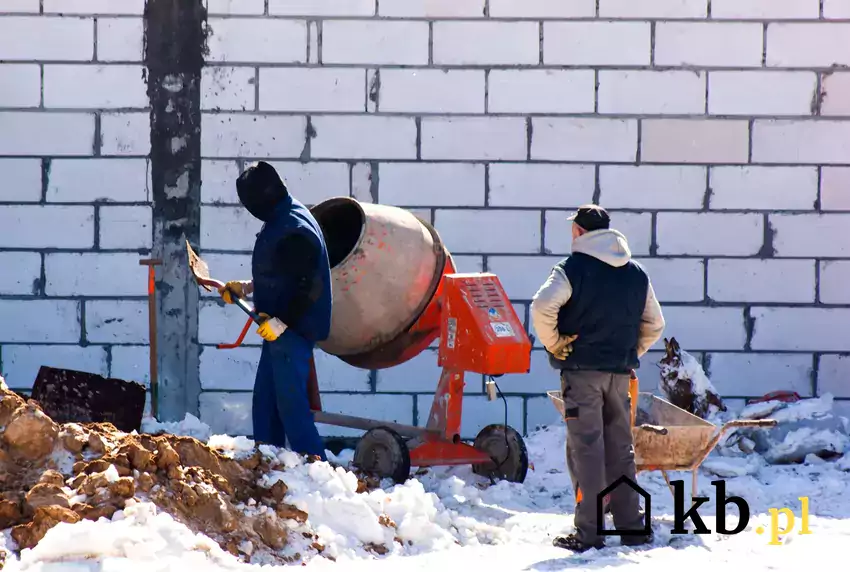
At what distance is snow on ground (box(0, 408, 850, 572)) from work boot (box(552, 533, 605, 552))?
0.07m

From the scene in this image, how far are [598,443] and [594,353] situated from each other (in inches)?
15.1

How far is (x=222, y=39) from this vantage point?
7.27 metres

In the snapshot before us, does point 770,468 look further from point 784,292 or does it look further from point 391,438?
point 391,438

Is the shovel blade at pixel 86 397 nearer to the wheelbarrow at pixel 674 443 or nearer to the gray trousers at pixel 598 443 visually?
the wheelbarrow at pixel 674 443

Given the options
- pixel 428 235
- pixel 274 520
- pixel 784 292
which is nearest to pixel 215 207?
pixel 428 235

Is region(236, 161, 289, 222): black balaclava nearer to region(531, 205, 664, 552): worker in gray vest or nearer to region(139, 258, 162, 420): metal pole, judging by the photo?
region(139, 258, 162, 420): metal pole

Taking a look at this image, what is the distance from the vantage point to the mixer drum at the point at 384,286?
605 centimetres

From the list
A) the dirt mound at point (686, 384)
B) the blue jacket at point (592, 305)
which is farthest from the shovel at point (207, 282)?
the dirt mound at point (686, 384)

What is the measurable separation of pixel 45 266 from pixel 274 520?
337 cm

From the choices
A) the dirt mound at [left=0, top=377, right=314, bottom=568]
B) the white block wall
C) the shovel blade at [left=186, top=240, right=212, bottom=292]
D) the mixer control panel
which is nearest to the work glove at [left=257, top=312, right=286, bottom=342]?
the shovel blade at [left=186, top=240, right=212, bottom=292]

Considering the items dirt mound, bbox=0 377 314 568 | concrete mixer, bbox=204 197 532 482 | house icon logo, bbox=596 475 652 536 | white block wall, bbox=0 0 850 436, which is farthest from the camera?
white block wall, bbox=0 0 850 436

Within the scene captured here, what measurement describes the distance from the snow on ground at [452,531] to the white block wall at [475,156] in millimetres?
1279

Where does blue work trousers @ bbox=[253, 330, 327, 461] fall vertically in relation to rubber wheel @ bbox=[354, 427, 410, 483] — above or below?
above

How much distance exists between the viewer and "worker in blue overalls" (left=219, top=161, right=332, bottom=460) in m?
5.58
